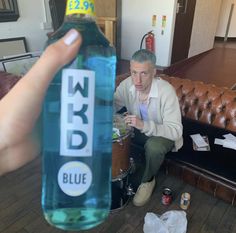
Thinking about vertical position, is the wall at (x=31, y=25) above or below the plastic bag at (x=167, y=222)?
above

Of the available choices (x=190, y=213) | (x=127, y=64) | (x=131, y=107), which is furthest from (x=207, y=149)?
(x=127, y=64)

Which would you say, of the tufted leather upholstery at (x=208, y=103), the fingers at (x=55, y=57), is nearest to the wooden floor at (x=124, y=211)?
the tufted leather upholstery at (x=208, y=103)

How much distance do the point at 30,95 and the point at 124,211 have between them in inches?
55.4

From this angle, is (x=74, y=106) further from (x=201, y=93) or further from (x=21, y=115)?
(x=201, y=93)

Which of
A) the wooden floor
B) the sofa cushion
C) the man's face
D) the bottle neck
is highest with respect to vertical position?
the bottle neck

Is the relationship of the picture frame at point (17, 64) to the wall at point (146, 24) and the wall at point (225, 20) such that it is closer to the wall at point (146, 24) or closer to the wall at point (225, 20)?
the wall at point (146, 24)

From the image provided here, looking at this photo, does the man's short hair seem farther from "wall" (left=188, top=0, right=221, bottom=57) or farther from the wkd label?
"wall" (left=188, top=0, right=221, bottom=57)

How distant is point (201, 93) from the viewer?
6.88 feet

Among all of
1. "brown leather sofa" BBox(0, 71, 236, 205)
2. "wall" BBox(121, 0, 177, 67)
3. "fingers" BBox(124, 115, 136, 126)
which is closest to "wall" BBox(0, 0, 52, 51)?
"brown leather sofa" BBox(0, 71, 236, 205)

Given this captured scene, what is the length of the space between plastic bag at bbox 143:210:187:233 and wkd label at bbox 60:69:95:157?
1211mm

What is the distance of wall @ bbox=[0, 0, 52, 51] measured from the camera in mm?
3123

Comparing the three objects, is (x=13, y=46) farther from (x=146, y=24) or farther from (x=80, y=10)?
(x=80, y=10)

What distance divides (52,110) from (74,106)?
0.07 metres

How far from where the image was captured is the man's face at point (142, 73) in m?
1.59
